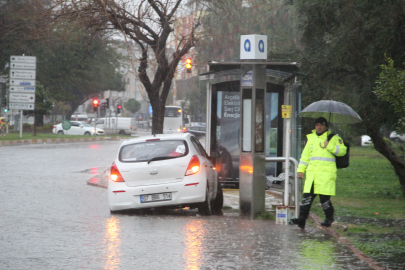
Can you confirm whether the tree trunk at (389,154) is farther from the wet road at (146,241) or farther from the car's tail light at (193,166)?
the car's tail light at (193,166)

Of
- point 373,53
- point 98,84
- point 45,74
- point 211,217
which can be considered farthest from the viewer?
point 98,84

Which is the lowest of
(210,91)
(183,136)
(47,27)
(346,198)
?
(346,198)

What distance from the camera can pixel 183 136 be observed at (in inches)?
431

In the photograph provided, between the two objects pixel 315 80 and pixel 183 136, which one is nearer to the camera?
pixel 183 136

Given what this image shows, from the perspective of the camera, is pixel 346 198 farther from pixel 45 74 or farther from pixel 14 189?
pixel 45 74

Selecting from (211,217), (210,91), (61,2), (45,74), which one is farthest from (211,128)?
(45,74)

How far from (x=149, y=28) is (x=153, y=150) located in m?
A: 7.07

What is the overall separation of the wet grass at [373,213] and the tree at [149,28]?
5.86 metres

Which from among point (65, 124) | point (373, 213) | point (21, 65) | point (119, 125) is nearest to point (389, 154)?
point (373, 213)

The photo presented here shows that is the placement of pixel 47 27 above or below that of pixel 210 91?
above

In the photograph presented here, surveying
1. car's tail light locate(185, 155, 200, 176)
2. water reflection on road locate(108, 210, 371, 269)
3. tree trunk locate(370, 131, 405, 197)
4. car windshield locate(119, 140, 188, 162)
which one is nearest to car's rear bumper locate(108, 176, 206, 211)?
car's tail light locate(185, 155, 200, 176)

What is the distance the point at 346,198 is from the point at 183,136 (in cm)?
523

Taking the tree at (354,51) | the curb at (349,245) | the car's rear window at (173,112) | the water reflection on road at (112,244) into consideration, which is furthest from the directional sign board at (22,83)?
the curb at (349,245)

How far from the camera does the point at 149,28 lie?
16.9 meters
